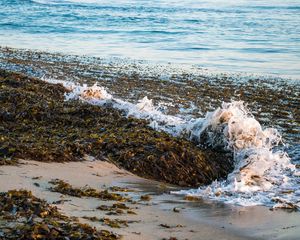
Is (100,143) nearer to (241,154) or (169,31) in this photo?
(241,154)

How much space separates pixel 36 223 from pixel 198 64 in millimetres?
13059

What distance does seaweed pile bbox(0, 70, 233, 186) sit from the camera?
5.69m

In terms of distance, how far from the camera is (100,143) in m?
6.08

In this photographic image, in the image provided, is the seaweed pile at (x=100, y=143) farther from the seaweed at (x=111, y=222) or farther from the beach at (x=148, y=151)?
the seaweed at (x=111, y=222)

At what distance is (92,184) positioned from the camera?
16.2ft

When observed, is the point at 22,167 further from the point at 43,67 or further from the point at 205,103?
the point at 43,67

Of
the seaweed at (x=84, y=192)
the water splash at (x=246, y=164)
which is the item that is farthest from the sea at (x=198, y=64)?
the seaweed at (x=84, y=192)

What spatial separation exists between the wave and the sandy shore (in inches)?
14.3

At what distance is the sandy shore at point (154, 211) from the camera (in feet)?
12.7

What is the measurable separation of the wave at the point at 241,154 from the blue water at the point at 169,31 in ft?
25.4

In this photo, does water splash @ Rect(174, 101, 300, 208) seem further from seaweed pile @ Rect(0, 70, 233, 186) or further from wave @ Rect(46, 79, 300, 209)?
seaweed pile @ Rect(0, 70, 233, 186)

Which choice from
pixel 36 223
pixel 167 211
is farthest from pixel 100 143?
pixel 36 223

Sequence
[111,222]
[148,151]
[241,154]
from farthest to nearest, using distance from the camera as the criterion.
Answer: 1. [241,154]
2. [148,151]
3. [111,222]

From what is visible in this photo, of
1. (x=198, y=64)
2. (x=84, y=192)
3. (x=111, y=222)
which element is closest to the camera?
(x=111, y=222)
